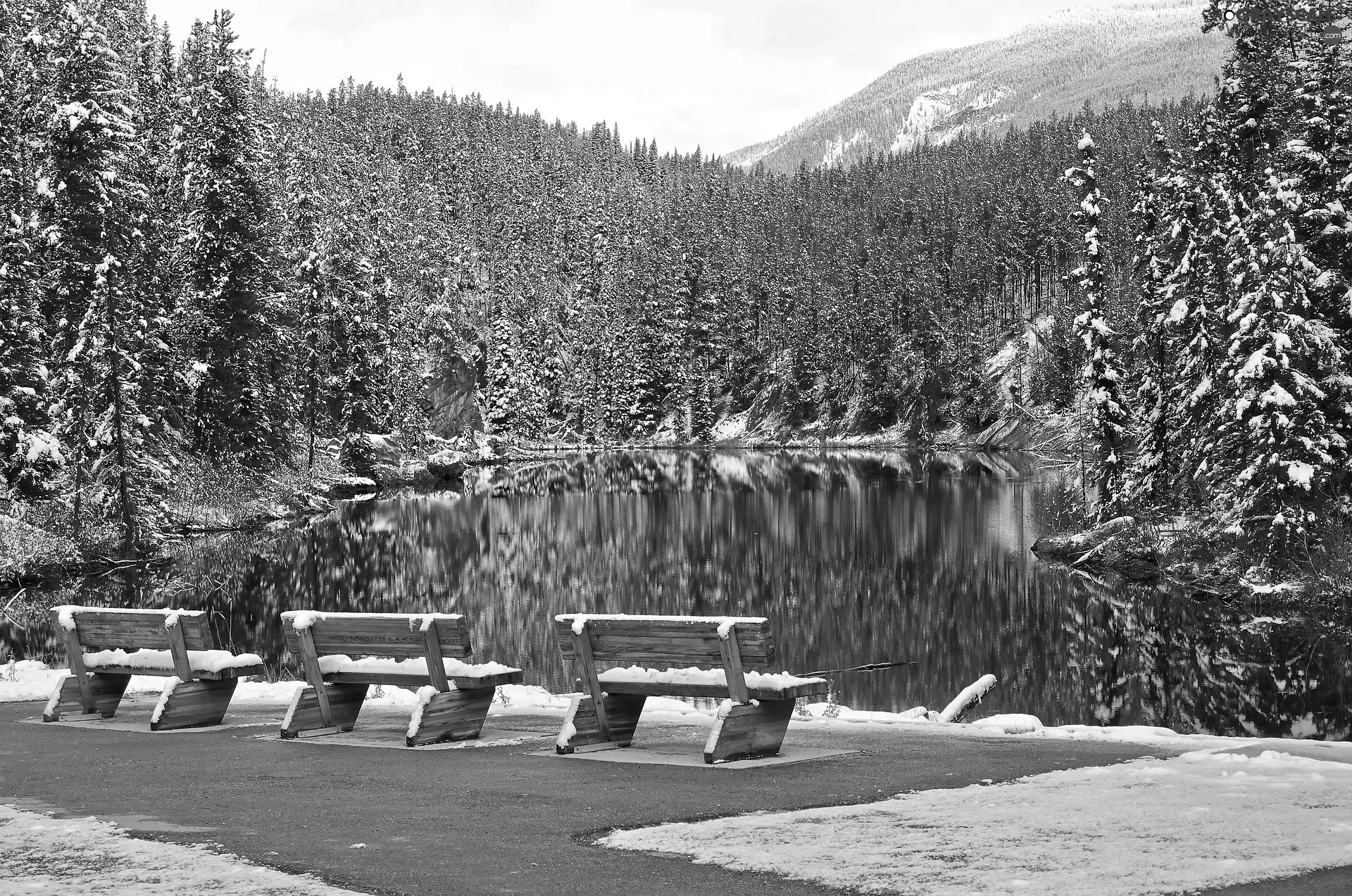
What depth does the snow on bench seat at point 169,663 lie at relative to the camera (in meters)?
12.9

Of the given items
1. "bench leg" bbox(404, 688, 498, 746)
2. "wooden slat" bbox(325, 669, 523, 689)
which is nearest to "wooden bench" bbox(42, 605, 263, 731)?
"wooden slat" bbox(325, 669, 523, 689)

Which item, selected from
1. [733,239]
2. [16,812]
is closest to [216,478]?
[16,812]

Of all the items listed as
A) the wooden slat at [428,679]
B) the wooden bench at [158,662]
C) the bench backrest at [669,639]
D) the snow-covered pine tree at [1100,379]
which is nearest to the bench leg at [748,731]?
the bench backrest at [669,639]

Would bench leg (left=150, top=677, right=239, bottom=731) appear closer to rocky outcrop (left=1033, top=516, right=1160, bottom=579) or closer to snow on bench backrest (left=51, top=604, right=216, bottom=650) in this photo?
snow on bench backrest (left=51, top=604, right=216, bottom=650)

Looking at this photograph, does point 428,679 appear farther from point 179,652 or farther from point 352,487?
point 352,487

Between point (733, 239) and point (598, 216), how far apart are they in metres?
22.3

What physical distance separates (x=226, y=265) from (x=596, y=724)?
4352cm

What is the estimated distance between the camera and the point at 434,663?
37.4 ft

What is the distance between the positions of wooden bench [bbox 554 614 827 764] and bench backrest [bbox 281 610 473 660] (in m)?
0.97

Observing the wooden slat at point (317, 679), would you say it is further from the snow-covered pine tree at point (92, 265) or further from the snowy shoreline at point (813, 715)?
the snow-covered pine tree at point (92, 265)

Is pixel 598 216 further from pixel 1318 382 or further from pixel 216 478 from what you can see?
pixel 1318 382

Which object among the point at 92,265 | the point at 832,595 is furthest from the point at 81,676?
the point at 92,265

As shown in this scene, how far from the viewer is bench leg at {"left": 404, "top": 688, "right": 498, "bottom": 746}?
37.7 ft

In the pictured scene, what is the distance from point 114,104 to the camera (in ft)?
138
